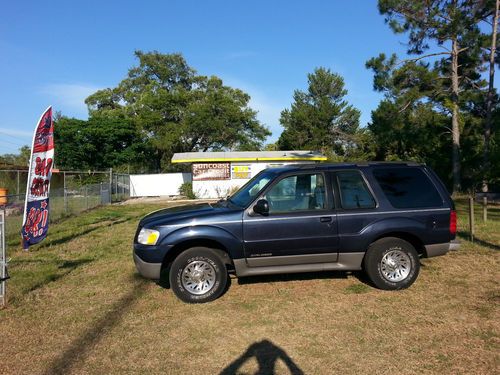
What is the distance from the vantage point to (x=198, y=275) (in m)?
5.57

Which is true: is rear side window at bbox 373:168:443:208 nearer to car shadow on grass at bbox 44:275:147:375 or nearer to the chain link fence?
car shadow on grass at bbox 44:275:147:375

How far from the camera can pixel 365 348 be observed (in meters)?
4.18

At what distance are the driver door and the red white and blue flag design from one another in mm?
4561

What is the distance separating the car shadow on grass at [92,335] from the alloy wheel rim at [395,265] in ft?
11.2

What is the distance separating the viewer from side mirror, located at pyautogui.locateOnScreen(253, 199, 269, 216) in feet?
18.0

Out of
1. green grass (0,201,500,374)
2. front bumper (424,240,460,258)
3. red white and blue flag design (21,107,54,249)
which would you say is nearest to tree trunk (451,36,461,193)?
green grass (0,201,500,374)

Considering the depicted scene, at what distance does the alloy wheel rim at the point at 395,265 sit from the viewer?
5887 millimetres

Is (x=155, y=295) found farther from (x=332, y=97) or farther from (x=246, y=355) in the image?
(x=332, y=97)

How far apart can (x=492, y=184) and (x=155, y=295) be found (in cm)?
2513

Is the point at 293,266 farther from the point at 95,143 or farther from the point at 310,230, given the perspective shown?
the point at 95,143

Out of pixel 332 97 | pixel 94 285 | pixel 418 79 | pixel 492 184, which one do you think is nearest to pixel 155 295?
pixel 94 285

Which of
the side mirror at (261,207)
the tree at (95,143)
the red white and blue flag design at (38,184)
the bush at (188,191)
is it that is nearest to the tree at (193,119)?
the tree at (95,143)

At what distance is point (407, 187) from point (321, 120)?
43.7 m

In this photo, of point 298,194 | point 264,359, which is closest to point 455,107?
point 298,194
